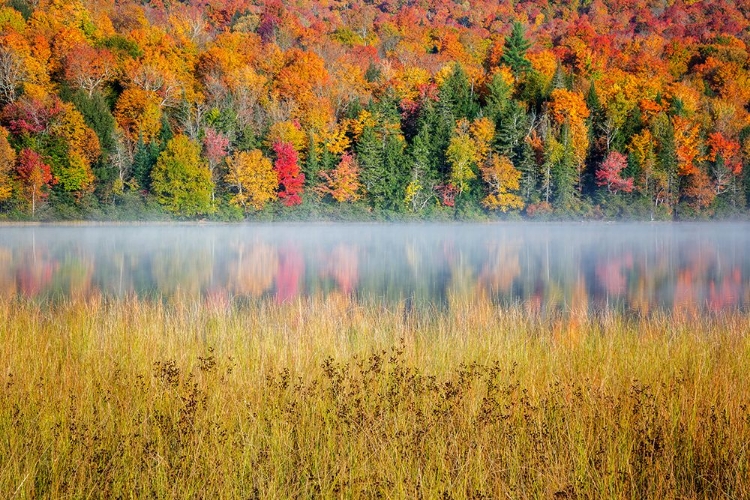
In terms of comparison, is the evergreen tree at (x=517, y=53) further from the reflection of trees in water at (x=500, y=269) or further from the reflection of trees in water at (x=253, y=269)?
the reflection of trees in water at (x=253, y=269)

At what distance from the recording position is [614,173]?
62.0 meters

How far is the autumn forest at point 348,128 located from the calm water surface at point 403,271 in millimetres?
17673

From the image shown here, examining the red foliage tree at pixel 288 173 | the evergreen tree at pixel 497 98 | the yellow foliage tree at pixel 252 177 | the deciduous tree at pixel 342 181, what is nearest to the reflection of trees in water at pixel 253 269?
the yellow foliage tree at pixel 252 177

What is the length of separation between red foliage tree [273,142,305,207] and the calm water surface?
19132 millimetres

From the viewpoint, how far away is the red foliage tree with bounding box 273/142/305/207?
60.4 m

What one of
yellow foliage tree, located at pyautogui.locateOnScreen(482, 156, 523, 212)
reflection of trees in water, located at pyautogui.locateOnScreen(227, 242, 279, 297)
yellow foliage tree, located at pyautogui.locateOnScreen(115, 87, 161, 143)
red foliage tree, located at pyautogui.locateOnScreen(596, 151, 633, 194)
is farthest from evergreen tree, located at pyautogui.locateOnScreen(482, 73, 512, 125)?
reflection of trees in water, located at pyautogui.locateOnScreen(227, 242, 279, 297)

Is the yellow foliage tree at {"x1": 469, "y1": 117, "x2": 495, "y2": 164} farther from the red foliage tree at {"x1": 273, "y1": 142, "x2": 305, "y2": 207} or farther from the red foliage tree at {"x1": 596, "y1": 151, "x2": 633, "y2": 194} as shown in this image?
the red foliage tree at {"x1": 273, "y1": 142, "x2": 305, "y2": 207}

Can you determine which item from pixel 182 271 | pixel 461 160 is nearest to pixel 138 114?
pixel 461 160

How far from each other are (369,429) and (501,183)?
59268mm

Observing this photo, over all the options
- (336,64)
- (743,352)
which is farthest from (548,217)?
(743,352)

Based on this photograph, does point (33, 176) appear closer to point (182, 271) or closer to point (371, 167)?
point (371, 167)

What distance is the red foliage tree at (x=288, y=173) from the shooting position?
60.4 metres

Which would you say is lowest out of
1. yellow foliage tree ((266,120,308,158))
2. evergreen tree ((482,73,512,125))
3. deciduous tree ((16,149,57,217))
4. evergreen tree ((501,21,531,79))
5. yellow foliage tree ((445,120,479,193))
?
deciduous tree ((16,149,57,217))

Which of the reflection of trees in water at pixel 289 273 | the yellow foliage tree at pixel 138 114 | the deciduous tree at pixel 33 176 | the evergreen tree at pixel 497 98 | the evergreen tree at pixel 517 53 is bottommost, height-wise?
the reflection of trees in water at pixel 289 273
